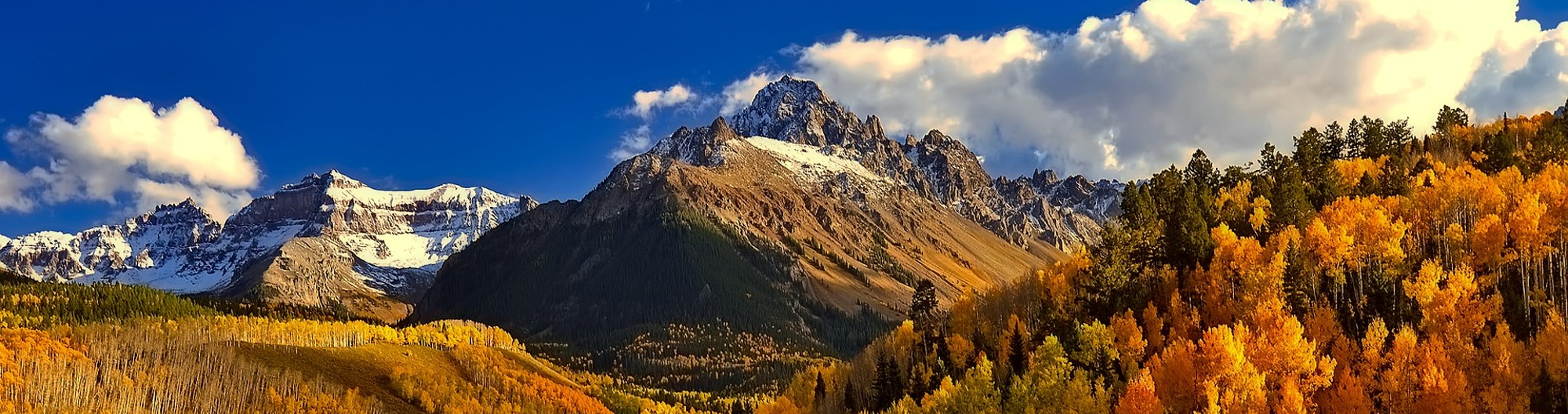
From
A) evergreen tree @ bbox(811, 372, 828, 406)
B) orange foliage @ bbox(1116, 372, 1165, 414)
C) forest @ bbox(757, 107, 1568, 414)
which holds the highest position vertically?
forest @ bbox(757, 107, 1568, 414)

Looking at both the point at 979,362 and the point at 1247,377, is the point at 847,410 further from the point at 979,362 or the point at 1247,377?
the point at 1247,377

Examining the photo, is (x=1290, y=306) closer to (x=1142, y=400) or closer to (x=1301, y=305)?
(x=1301, y=305)

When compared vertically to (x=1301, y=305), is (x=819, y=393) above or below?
below

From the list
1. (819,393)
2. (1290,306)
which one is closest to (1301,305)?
(1290,306)

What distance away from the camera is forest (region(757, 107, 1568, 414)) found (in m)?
79.6

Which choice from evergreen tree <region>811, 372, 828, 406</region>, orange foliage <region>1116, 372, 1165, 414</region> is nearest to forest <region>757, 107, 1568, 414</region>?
orange foliage <region>1116, 372, 1165, 414</region>

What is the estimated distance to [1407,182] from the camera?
386 feet

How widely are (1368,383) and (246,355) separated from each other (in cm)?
20074

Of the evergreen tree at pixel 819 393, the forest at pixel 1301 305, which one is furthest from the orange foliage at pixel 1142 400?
the evergreen tree at pixel 819 393

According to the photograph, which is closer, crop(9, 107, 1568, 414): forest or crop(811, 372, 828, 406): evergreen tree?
crop(9, 107, 1568, 414): forest

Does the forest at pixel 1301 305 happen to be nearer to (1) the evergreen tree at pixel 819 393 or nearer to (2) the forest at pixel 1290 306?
(2) the forest at pixel 1290 306

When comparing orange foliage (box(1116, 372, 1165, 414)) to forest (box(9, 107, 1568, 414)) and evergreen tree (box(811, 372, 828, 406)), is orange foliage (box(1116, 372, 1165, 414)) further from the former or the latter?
evergreen tree (box(811, 372, 828, 406))

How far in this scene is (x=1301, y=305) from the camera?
309 ft

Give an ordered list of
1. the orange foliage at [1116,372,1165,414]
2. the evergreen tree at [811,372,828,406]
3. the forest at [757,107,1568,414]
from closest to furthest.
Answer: the forest at [757,107,1568,414] < the orange foliage at [1116,372,1165,414] < the evergreen tree at [811,372,828,406]
